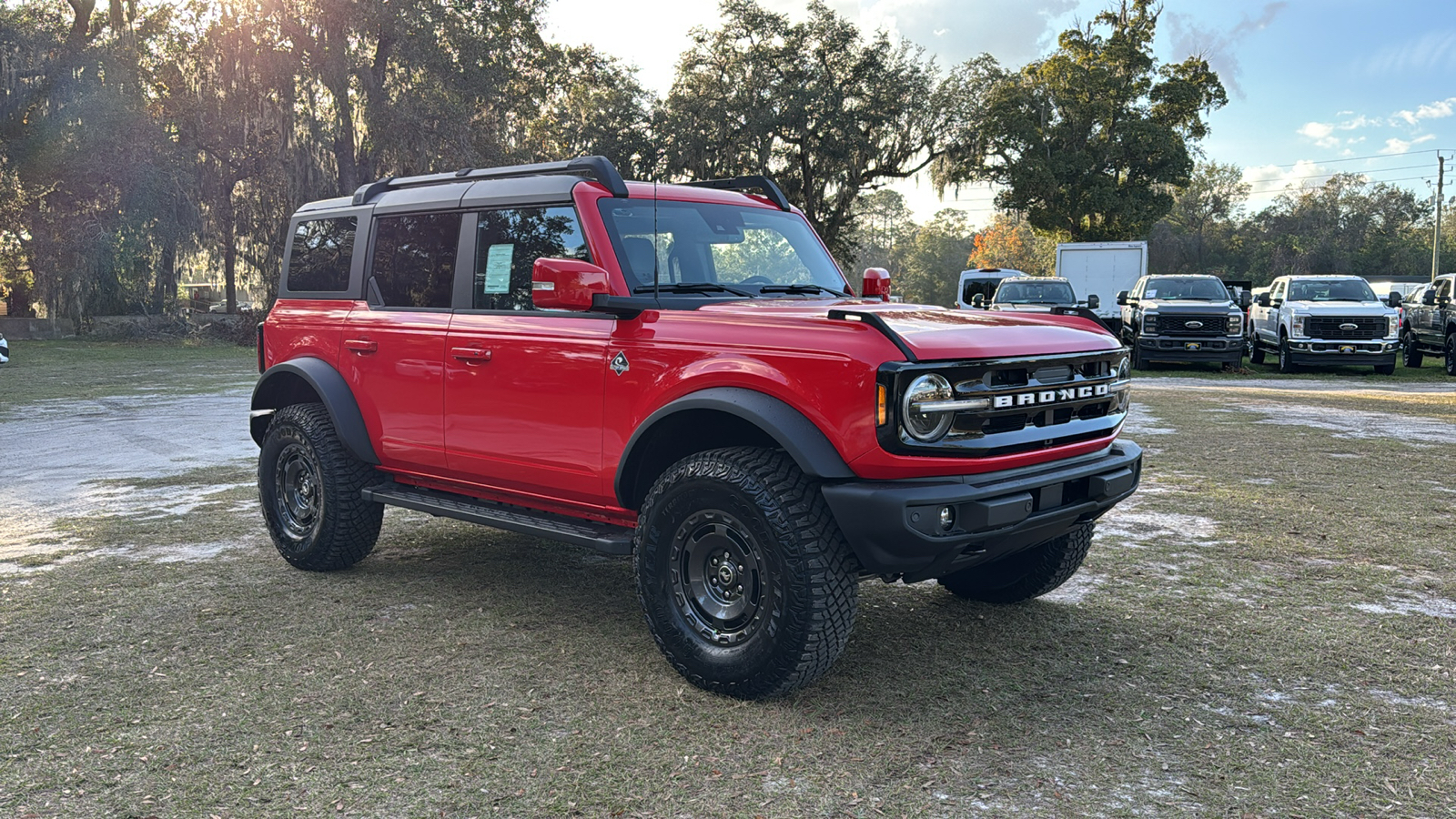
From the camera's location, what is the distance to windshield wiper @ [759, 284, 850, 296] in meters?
5.32

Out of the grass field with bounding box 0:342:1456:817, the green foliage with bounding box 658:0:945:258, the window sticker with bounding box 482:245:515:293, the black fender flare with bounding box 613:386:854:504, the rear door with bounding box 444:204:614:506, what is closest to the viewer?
the grass field with bounding box 0:342:1456:817

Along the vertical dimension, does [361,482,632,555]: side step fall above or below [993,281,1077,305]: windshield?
below

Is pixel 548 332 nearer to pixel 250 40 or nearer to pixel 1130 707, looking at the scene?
pixel 1130 707

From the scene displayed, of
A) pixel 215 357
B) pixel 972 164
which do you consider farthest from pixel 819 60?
pixel 215 357

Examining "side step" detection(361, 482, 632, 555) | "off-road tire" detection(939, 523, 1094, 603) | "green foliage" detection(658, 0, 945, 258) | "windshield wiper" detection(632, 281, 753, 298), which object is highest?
"green foliage" detection(658, 0, 945, 258)

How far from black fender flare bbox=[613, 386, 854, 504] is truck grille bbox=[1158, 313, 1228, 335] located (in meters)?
18.9

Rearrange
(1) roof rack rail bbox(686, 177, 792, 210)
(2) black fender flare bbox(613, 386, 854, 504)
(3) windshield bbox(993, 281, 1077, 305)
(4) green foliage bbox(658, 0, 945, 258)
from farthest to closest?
(4) green foliage bbox(658, 0, 945, 258) < (3) windshield bbox(993, 281, 1077, 305) < (1) roof rack rail bbox(686, 177, 792, 210) < (2) black fender flare bbox(613, 386, 854, 504)

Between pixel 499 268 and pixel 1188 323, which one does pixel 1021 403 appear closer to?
pixel 499 268

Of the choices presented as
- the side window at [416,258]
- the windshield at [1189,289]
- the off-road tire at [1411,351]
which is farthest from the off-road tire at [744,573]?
the off-road tire at [1411,351]

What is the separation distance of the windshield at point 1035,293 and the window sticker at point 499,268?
1803 centimetres

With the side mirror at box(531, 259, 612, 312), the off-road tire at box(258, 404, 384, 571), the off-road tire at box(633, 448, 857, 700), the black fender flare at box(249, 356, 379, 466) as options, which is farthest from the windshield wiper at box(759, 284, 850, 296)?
the off-road tire at box(258, 404, 384, 571)

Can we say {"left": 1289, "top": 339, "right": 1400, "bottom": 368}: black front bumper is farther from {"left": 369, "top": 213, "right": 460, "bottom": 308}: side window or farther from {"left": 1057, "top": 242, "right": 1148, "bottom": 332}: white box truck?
{"left": 369, "top": 213, "right": 460, "bottom": 308}: side window

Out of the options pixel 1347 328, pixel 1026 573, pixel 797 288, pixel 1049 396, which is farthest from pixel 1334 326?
pixel 1049 396

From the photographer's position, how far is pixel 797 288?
5434mm
